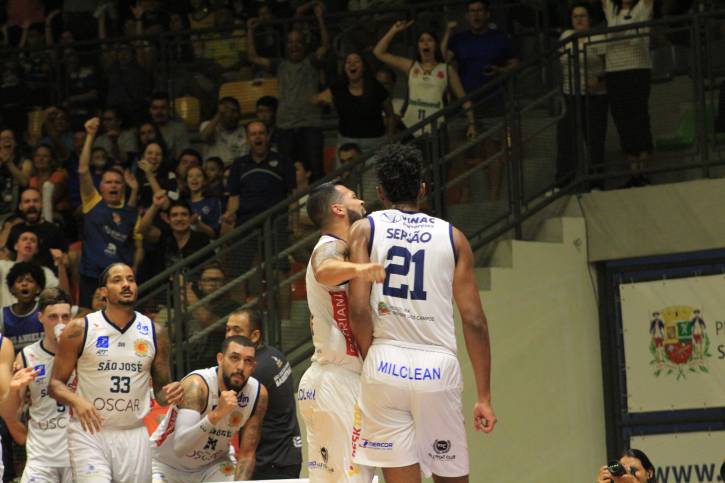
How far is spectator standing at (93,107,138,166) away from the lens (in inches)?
662

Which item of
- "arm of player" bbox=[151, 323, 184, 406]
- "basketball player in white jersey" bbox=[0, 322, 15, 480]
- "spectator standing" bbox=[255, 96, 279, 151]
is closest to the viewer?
"basketball player in white jersey" bbox=[0, 322, 15, 480]

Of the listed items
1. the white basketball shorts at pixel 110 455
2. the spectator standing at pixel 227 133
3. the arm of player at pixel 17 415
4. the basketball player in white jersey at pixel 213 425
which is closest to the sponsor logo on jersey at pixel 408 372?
the basketball player in white jersey at pixel 213 425

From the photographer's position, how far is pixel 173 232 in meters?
14.6

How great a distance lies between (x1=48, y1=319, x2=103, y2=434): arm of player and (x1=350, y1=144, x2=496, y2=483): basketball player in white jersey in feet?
10.3

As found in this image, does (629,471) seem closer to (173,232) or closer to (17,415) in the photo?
(17,415)

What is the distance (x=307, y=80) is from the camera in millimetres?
16125

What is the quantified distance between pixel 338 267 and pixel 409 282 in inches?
16.2

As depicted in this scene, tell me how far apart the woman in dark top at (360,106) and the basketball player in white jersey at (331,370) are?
22.0 ft

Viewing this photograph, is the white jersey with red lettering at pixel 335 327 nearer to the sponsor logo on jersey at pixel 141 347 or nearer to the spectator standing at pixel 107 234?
the sponsor logo on jersey at pixel 141 347

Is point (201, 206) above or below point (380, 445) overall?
above

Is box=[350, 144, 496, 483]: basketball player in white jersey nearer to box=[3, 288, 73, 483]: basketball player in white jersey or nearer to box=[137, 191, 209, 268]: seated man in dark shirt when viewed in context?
box=[3, 288, 73, 483]: basketball player in white jersey

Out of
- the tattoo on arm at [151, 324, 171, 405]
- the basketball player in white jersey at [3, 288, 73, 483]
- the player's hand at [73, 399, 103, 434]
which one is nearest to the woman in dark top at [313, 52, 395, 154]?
the basketball player in white jersey at [3, 288, 73, 483]

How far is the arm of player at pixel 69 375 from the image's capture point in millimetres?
10148

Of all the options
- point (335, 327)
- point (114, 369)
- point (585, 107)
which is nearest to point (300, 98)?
point (585, 107)
